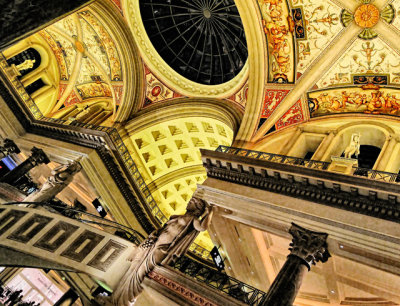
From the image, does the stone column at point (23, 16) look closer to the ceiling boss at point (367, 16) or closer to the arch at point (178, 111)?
the ceiling boss at point (367, 16)

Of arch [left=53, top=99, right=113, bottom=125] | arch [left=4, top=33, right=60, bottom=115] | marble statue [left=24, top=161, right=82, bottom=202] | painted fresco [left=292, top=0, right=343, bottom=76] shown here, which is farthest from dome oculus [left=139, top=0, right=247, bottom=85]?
marble statue [left=24, top=161, right=82, bottom=202]

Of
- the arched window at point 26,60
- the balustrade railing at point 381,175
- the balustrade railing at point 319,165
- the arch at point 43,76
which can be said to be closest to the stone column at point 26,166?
the arch at point 43,76

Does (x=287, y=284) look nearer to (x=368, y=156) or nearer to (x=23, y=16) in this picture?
(x=23, y=16)

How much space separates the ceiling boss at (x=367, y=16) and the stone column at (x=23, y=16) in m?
9.29

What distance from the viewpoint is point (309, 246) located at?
701cm

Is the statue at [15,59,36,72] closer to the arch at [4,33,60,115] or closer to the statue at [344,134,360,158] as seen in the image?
the arch at [4,33,60,115]

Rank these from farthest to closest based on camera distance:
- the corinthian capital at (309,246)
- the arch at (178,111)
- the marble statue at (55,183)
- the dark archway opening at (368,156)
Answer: the arch at (178,111), the marble statue at (55,183), the dark archway opening at (368,156), the corinthian capital at (309,246)

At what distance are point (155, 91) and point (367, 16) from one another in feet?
29.8

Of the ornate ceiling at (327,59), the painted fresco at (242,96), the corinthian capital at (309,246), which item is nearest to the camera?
the corinthian capital at (309,246)

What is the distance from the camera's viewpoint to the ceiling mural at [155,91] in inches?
612

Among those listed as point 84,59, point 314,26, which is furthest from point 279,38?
point 84,59

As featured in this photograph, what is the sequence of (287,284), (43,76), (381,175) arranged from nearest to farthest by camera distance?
1. (287,284)
2. (381,175)
3. (43,76)

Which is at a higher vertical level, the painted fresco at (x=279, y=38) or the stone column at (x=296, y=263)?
the painted fresco at (x=279, y=38)

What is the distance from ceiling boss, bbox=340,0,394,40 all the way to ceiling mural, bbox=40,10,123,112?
967 centimetres
